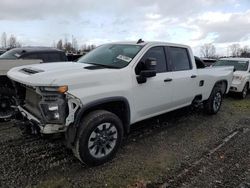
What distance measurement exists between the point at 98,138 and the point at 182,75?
2.60 metres

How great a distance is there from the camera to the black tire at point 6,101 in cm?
615

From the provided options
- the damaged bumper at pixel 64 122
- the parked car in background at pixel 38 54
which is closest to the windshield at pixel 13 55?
the parked car in background at pixel 38 54

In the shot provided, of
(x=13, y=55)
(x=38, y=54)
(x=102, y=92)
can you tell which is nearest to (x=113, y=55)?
(x=102, y=92)

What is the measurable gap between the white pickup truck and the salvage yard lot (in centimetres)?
37

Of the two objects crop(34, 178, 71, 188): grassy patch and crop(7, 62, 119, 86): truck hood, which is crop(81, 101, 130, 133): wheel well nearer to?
crop(7, 62, 119, 86): truck hood

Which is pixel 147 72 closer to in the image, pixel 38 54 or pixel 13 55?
pixel 38 54

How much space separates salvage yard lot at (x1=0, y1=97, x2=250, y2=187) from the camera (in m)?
4.00

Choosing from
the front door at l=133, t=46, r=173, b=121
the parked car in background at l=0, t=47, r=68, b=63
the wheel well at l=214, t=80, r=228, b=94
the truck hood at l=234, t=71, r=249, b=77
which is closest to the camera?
the front door at l=133, t=46, r=173, b=121

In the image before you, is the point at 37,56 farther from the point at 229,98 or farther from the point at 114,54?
the point at 229,98

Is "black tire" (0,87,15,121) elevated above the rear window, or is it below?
below

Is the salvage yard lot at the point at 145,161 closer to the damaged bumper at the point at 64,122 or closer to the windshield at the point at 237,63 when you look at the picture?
the damaged bumper at the point at 64,122

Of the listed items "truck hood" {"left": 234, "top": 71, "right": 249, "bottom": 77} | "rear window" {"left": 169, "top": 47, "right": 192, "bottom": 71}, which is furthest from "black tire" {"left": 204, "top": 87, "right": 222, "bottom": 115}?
"truck hood" {"left": 234, "top": 71, "right": 249, "bottom": 77}

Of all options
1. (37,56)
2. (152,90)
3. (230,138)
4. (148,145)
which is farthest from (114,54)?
(37,56)

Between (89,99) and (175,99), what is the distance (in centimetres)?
241
